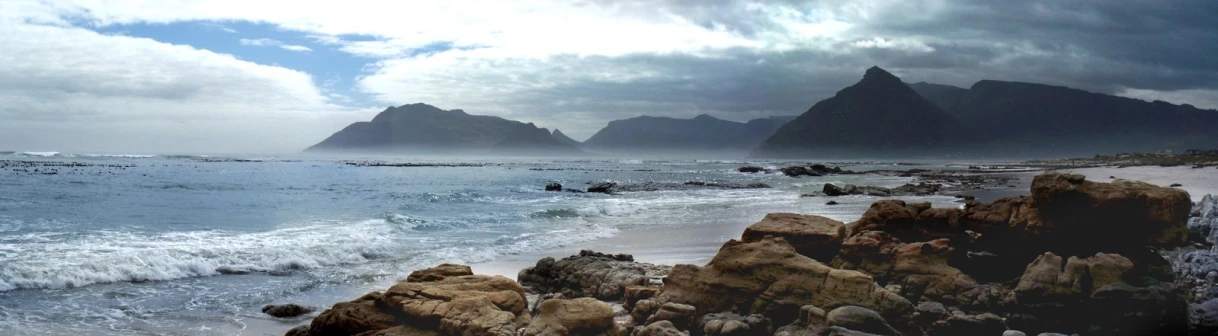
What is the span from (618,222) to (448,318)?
16.2 meters

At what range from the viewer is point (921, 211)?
11.5 metres

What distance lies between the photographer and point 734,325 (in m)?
7.78

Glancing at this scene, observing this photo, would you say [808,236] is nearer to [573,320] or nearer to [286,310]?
[573,320]

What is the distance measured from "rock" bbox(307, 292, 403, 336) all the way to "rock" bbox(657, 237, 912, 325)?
130 inches

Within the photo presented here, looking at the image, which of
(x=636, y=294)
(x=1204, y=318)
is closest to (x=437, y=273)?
(x=636, y=294)

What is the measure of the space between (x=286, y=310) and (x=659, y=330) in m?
5.41

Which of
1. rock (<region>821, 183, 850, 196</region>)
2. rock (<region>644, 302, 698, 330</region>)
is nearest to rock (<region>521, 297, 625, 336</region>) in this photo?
rock (<region>644, 302, 698, 330</region>)

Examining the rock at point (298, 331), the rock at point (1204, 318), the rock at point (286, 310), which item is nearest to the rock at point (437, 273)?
the rock at point (298, 331)

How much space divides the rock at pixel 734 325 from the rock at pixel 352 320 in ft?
11.2

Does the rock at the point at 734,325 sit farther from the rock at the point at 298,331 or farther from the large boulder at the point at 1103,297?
the rock at the point at 298,331

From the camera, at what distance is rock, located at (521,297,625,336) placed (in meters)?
7.48

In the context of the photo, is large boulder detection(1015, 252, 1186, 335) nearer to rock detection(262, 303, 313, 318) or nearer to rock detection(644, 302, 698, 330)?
rock detection(644, 302, 698, 330)

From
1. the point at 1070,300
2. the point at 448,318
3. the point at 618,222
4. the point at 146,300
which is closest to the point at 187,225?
the point at 146,300

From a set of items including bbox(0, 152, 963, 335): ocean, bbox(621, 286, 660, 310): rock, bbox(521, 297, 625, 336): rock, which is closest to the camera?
bbox(521, 297, 625, 336): rock
